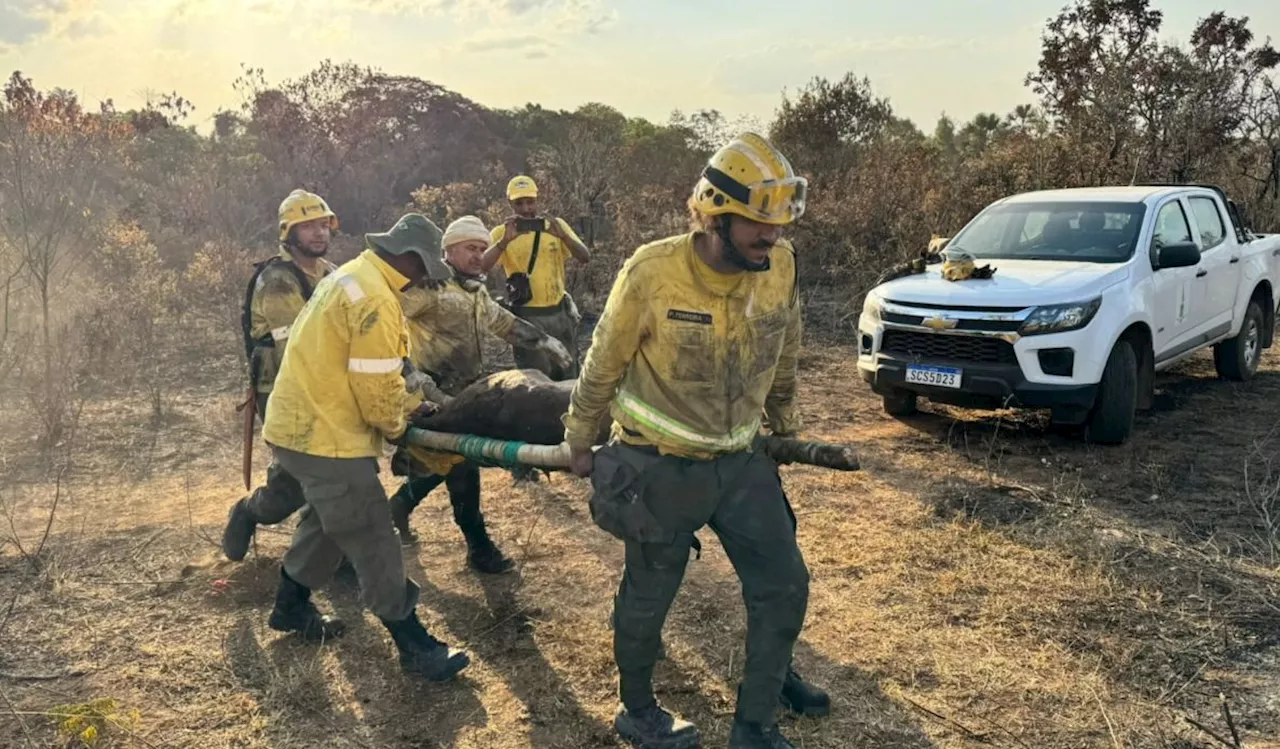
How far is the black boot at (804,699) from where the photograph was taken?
127 inches

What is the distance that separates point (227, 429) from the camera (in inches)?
295

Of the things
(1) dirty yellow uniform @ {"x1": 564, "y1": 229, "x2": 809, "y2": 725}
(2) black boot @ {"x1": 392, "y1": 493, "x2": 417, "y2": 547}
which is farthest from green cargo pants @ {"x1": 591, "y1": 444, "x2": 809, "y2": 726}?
(2) black boot @ {"x1": 392, "y1": 493, "x2": 417, "y2": 547}

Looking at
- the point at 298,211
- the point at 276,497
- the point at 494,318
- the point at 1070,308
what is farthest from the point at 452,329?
the point at 1070,308

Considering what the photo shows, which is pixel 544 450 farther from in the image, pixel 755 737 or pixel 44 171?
pixel 44 171

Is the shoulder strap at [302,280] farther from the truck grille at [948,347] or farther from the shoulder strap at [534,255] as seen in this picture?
the truck grille at [948,347]

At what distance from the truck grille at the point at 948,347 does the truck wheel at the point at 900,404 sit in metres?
0.82

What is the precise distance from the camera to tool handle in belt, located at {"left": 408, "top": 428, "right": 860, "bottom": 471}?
275cm

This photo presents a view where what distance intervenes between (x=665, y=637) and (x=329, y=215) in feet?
9.05

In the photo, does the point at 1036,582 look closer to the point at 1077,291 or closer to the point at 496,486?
the point at 1077,291

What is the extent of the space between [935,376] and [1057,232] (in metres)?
1.96

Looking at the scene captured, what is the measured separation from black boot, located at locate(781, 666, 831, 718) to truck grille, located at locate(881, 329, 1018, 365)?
11.4ft

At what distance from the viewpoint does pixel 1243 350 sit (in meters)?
8.44

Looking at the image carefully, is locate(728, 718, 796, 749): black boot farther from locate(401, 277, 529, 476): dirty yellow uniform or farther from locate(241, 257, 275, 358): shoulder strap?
locate(241, 257, 275, 358): shoulder strap

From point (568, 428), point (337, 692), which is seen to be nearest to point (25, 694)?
point (337, 692)
